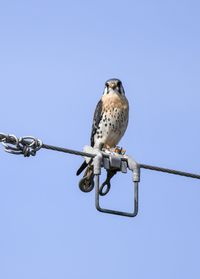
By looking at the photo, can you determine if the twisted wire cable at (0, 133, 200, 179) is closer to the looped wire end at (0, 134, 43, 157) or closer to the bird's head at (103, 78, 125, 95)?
the looped wire end at (0, 134, 43, 157)

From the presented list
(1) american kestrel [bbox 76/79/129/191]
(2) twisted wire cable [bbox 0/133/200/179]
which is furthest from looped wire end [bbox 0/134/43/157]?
(1) american kestrel [bbox 76/79/129/191]

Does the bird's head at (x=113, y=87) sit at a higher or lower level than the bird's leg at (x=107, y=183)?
higher

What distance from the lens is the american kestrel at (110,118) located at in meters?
10.3

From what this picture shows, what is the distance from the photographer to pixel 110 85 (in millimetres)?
10961

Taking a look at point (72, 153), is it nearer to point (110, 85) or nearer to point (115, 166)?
point (115, 166)

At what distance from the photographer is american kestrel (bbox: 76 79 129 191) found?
1032 centimetres

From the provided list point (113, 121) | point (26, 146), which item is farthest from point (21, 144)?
point (113, 121)

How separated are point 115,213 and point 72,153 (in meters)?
0.57

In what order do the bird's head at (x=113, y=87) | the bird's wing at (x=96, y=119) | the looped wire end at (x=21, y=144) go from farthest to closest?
the bird's head at (x=113, y=87), the bird's wing at (x=96, y=119), the looped wire end at (x=21, y=144)

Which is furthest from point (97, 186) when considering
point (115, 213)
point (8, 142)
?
point (8, 142)

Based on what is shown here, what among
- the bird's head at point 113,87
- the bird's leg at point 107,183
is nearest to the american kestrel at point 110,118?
the bird's head at point 113,87

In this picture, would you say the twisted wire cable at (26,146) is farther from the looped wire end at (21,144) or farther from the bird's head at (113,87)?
the bird's head at (113,87)

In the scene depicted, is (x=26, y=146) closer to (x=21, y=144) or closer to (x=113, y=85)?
(x=21, y=144)

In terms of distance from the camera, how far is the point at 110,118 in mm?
10445
